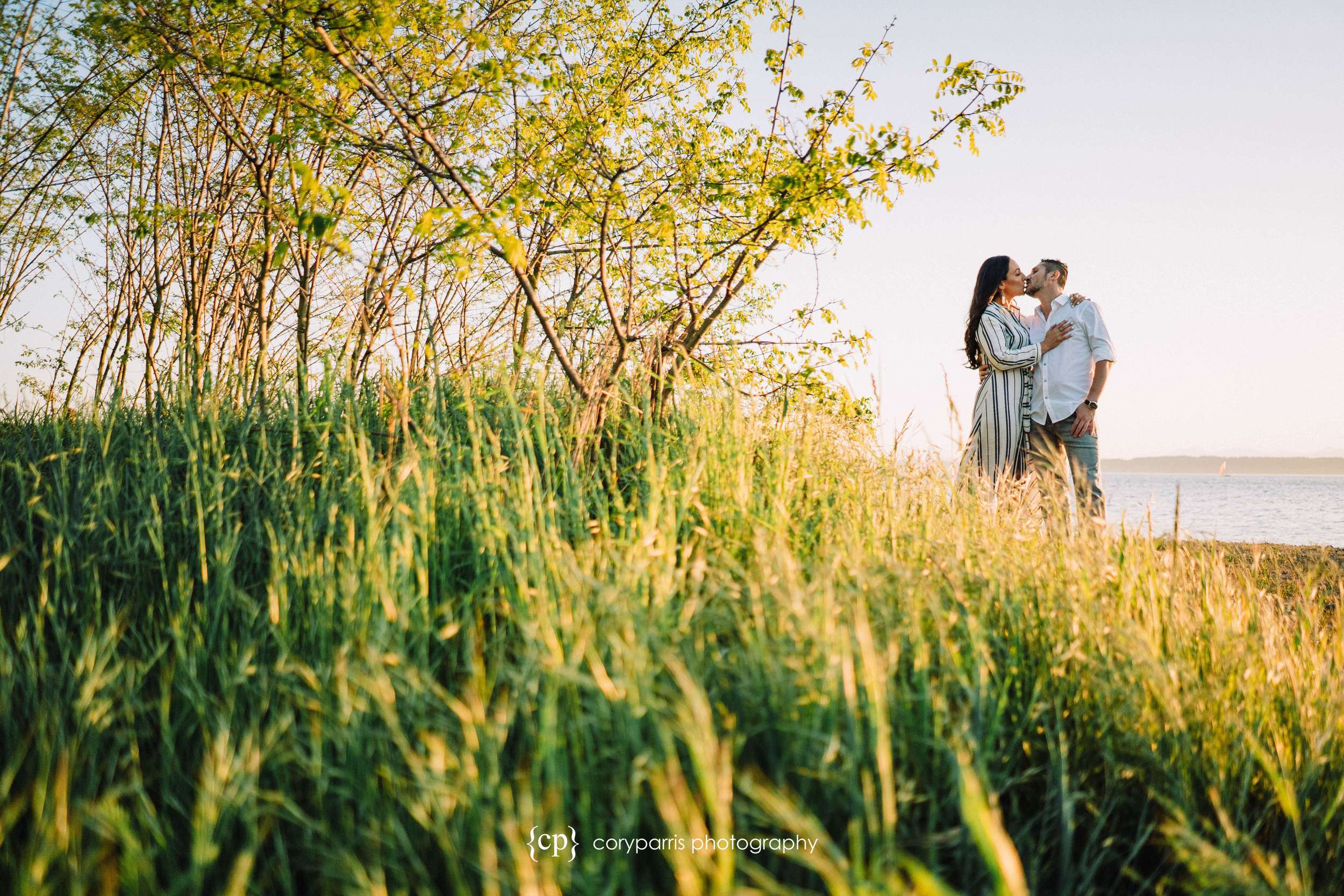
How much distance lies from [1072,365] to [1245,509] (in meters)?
31.6

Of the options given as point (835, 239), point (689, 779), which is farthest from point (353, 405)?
point (835, 239)

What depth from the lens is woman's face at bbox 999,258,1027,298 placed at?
514 centimetres

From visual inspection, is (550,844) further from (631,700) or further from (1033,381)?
(1033,381)

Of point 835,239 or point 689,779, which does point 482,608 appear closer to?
point 689,779

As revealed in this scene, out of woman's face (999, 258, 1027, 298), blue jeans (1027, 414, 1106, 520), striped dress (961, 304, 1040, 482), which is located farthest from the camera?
woman's face (999, 258, 1027, 298)

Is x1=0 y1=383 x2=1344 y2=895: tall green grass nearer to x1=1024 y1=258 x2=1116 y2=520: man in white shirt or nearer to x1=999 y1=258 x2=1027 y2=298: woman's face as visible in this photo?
x1=1024 y1=258 x2=1116 y2=520: man in white shirt

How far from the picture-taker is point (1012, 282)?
5.15 meters

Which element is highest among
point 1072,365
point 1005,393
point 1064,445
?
point 1072,365

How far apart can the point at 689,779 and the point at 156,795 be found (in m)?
1.23

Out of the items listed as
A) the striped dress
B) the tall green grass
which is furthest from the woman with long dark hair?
the tall green grass

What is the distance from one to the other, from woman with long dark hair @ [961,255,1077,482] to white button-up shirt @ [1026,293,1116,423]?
58 millimetres

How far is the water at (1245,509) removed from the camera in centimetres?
301

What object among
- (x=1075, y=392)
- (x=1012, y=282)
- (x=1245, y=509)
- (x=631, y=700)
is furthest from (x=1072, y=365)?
(x=1245, y=509)

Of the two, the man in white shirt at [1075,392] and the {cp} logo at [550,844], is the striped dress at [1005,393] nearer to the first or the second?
the man in white shirt at [1075,392]
